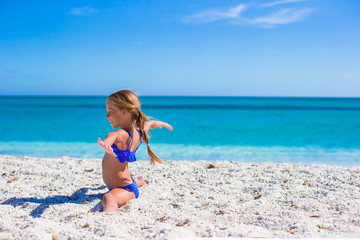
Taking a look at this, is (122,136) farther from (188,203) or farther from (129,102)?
(188,203)

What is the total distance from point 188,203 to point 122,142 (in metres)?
0.99

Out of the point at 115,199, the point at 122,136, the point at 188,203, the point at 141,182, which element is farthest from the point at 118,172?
the point at 188,203

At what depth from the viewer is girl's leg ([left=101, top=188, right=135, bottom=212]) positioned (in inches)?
113

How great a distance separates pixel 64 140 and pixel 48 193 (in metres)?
8.55

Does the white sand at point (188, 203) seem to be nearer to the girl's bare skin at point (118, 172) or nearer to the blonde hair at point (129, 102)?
the girl's bare skin at point (118, 172)

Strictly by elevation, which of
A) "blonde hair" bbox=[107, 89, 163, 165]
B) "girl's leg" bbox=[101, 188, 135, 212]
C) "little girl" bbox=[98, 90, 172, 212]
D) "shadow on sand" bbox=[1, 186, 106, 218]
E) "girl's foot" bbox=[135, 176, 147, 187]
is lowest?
"shadow on sand" bbox=[1, 186, 106, 218]

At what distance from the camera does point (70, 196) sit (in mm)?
3377

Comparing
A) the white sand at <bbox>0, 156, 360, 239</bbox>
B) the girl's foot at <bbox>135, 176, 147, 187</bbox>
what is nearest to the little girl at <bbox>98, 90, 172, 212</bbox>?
the white sand at <bbox>0, 156, 360, 239</bbox>

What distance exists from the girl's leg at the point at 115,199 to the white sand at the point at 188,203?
8cm

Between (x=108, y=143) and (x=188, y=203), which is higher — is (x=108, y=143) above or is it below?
above

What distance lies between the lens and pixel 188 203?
3213mm

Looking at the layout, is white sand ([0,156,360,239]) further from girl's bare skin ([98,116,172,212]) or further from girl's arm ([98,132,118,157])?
girl's arm ([98,132,118,157])

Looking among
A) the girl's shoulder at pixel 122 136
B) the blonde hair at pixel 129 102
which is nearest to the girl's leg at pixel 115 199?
the girl's shoulder at pixel 122 136

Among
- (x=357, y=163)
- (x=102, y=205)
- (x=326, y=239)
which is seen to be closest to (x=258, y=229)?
(x=326, y=239)
